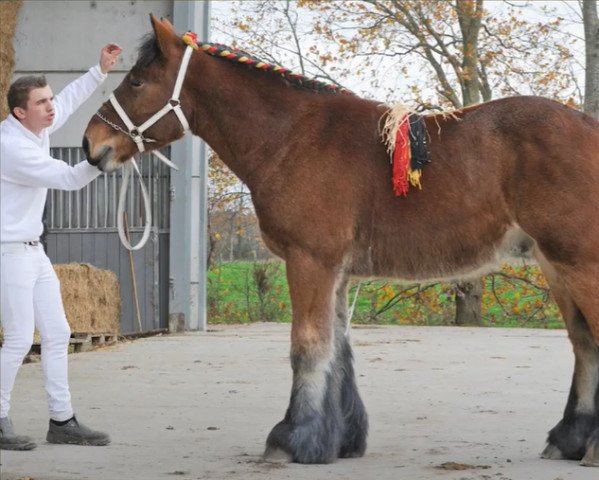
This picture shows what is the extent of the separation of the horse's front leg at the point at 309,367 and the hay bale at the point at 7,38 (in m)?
7.53

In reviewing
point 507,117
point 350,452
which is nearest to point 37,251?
point 350,452

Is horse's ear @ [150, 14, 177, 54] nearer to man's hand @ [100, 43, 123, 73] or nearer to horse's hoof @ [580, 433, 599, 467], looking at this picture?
man's hand @ [100, 43, 123, 73]

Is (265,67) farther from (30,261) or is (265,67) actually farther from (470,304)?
(470,304)

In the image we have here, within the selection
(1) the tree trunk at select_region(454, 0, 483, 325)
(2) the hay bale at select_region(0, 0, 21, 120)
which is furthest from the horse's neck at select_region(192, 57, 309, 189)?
(1) the tree trunk at select_region(454, 0, 483, 325)

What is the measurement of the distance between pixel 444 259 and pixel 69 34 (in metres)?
8.75

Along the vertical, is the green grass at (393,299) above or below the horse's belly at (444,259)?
below

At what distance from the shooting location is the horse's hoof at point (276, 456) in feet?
17.1

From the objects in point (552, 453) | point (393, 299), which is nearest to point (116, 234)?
point (393, 299)

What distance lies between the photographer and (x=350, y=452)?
5.46 meters

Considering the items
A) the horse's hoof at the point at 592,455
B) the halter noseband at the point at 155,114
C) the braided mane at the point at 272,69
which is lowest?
the horse's hoof at the point at 592,455

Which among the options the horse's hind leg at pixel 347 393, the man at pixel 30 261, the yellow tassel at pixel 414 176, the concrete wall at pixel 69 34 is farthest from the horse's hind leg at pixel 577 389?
the concrete wall at pixel 69 34

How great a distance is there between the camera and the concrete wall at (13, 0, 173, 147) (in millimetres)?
12711

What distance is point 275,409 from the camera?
6883 mm

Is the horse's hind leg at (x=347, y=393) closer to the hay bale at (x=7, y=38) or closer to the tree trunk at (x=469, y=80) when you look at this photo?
the hay bale at (x=7, y=38)
